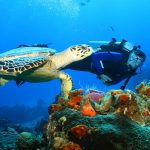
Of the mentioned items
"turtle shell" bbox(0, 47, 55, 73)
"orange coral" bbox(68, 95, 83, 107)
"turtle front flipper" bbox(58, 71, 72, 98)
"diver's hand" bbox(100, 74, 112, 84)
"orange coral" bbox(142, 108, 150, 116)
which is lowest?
"orange coral" bbox(142, 108, 150, 116)

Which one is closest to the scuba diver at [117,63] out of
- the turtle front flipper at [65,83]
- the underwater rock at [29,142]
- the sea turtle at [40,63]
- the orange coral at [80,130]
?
the sea turtle at [40,63]

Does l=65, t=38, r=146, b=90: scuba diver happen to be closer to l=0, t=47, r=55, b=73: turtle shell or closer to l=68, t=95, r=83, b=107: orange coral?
l=0, t=47, r=55, b=73: turtle shell

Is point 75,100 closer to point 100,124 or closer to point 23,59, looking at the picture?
point 100,124

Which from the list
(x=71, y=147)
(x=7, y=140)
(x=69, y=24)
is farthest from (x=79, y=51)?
(x=69, y=24)

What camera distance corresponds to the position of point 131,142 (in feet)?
7.89

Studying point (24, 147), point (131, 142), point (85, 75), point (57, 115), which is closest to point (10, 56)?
point (24, 147)

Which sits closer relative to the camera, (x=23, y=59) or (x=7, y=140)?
(x=23, y=59)

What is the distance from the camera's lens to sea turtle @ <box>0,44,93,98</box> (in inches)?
183

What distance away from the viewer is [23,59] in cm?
480

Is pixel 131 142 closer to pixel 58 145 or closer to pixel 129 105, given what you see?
pixel 129 105

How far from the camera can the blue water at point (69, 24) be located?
301 feet

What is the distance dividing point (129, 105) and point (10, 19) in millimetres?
97468

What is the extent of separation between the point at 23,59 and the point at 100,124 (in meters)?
2.69

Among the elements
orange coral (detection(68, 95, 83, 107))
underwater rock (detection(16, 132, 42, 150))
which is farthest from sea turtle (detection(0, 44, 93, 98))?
orange coral (detection(68, 95, 83, 107))
